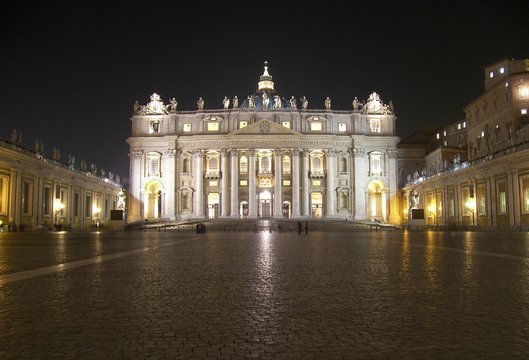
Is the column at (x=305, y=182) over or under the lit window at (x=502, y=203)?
over

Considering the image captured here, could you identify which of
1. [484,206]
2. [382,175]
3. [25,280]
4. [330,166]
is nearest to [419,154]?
[382,175]

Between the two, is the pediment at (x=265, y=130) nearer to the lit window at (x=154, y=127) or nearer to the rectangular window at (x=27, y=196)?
the lit window at (x=154, y=127)

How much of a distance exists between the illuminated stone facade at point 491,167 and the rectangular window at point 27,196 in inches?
1659

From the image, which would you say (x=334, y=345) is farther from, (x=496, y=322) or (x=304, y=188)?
(x=304, y=188)

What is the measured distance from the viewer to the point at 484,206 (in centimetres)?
5325

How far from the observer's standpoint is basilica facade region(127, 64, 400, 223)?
281 ft

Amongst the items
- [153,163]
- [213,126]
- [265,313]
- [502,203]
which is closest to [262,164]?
[213,126]

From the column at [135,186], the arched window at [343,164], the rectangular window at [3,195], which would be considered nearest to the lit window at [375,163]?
the arched window at [343,164]

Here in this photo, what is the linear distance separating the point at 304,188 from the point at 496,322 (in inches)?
3151

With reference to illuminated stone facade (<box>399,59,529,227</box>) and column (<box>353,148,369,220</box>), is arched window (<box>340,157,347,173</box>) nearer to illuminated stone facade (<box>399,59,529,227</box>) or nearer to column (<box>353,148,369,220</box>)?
column (<box>353,148,369,220</box>)

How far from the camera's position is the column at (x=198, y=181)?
3391 inches

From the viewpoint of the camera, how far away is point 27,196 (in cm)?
4919

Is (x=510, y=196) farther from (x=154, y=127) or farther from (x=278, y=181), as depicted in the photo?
(x=154, y=127)

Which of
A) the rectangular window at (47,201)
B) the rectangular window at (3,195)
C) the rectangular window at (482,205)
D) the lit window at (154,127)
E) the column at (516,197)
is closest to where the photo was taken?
the rectangular window at (3,195)
